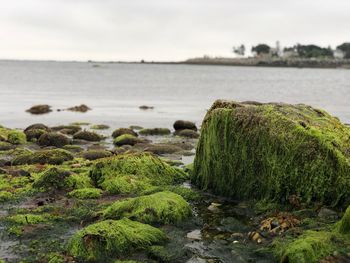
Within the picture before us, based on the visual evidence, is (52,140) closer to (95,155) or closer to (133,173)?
(95,155)

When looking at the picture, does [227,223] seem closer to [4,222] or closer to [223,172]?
[223,172]

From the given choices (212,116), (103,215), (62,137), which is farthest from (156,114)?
(103,215)

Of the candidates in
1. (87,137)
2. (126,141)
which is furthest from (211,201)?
(87,137)

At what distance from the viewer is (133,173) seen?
1221cm

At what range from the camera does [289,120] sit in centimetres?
1047

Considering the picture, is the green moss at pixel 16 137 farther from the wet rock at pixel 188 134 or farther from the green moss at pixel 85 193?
the green moss at pixel 85 193

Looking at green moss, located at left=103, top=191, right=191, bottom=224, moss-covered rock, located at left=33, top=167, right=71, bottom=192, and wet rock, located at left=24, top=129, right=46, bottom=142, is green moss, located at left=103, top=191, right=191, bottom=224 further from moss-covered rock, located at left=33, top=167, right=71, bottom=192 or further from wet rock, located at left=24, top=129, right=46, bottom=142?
wet rock, located at left=24, top=129, right=46, bottom=142

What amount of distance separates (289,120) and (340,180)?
171 centimetres

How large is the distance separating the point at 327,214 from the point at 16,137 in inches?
578

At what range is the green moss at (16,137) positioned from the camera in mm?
20075

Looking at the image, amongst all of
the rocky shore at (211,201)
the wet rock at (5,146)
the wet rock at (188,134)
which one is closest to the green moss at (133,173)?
the rocky shore at (211,201)

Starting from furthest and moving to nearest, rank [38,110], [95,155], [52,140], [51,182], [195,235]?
[38,110]
[52,140]
[95,155]
[51,182]
[195,235]

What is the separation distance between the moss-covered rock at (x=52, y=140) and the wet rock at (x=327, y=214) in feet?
40.0

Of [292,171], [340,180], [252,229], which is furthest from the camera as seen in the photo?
[292,171]
